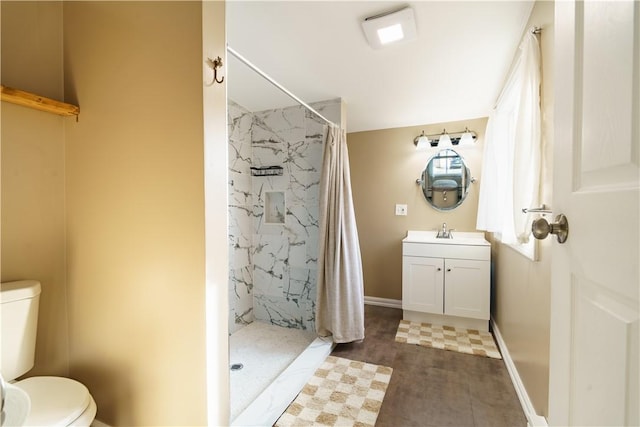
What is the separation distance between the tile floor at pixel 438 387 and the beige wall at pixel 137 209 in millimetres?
1146

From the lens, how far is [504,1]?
135 centimetres

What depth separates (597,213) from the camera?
0.49m

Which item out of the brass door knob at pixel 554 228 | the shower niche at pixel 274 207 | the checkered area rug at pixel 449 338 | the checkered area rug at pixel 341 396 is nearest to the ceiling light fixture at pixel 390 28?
the brass door knob at pixel 554 228

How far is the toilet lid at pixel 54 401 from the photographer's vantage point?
3.08 ft

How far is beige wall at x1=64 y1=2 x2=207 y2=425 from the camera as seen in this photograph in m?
1.08

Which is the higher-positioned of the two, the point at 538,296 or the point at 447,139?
the point at 447,139

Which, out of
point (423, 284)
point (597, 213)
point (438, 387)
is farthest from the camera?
point (423, 284)

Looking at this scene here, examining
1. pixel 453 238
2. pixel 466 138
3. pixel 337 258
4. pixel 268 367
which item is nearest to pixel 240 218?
pixel 337 258

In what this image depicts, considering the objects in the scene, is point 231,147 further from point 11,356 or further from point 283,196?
point 11,356

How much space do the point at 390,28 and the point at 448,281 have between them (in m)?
2.21

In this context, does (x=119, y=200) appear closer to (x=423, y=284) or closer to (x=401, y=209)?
(x=423, y=284)

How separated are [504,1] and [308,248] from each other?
7.19 ft

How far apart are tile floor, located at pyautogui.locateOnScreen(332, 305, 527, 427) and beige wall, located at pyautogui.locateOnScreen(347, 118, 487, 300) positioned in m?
1.00

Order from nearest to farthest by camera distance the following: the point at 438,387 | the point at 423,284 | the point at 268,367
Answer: the point at 438,387, the point at 268,367, the point at 423,284
